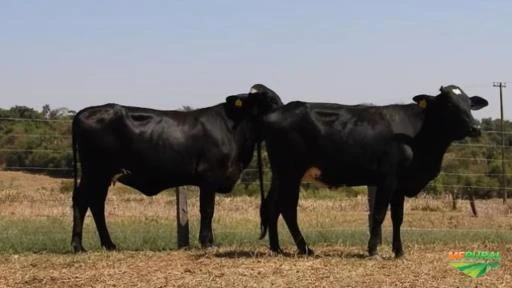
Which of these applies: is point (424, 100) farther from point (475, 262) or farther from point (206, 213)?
point (206, 213)

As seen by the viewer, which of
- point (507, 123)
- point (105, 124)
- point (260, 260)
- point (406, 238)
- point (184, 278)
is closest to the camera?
point (184, 278)

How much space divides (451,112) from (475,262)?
1.95 m

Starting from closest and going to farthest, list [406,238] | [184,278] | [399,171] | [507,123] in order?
[184,278] → [399,171] → [406,238] → [507,123]

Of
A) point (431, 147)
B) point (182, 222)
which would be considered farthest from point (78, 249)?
point (431, 147)

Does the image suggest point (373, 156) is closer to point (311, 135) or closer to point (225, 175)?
point (311, 135)

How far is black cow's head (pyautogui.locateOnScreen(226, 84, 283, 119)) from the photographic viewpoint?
12352 millimetres

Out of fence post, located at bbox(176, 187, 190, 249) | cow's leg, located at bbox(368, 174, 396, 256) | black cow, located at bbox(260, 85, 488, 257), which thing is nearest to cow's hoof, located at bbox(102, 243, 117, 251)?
fence post, located at bbox(176, 187, 190, 249)

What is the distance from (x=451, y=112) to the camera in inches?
420

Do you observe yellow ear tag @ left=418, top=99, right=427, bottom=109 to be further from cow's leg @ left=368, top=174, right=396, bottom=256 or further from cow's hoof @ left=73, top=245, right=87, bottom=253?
cow's hoof @ left=73, top=245, right=87, bottom=253

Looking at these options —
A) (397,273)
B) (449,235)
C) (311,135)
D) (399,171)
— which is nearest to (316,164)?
(311,135)

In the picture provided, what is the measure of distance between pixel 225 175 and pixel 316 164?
64.9 inches

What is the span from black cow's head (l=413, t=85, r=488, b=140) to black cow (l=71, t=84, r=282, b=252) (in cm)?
283

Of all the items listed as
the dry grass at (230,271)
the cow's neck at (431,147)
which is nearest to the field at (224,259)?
the dry grass at (230,271)

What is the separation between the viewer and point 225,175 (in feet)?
39.4
